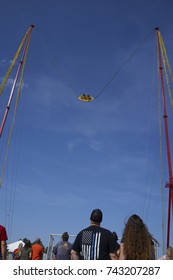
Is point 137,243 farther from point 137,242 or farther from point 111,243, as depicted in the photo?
point 111,243

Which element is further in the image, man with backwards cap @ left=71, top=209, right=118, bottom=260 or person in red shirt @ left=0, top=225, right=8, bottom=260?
person in red shirt @ left=0, top=225, right=8, bottom=260

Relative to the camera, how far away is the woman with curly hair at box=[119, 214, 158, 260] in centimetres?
567

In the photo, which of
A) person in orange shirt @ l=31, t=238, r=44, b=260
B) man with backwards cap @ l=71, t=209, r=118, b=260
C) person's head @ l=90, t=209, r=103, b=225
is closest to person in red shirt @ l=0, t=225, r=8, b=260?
man with backwards cap @ l=71, t=209, r=118, b=260

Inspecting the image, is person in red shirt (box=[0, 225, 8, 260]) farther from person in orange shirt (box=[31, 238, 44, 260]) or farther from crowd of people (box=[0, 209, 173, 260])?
person in orange shirt (box=[31, 238, 44, 260])

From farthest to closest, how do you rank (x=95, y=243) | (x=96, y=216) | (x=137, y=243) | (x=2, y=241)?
(x=2, y=241)
(x=96, y=216)
(x=95, y=243)
(x=137, y=243)

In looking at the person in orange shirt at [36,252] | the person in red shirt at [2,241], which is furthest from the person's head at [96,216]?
the person in orange shirt at [36,252]

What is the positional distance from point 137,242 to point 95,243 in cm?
143

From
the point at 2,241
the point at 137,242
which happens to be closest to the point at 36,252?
the point at 2,241

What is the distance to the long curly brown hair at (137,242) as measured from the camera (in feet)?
18.6

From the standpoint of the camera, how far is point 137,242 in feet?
18.7
